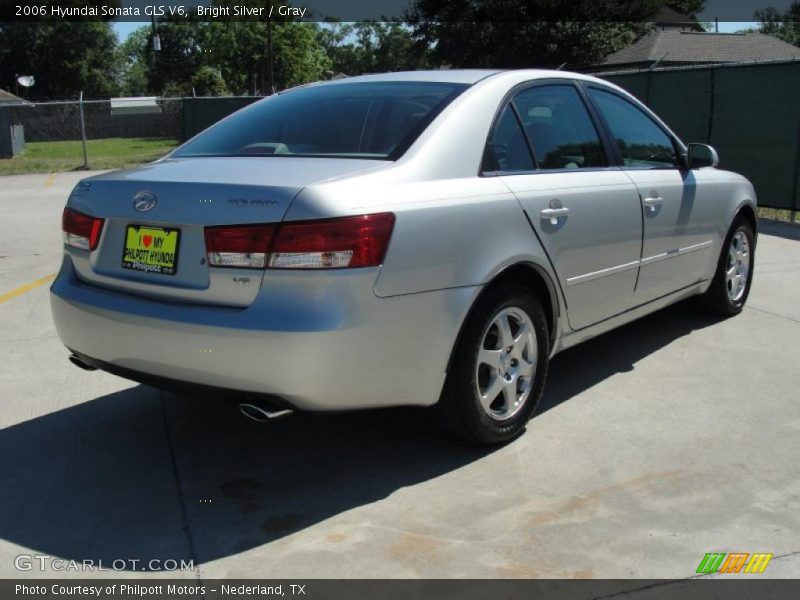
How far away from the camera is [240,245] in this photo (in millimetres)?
3119

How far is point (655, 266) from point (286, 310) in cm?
265

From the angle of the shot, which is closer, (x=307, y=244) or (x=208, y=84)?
(x=307, y=244)

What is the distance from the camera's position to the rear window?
3.72m

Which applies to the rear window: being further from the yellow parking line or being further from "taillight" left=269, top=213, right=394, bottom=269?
the yellow parking line

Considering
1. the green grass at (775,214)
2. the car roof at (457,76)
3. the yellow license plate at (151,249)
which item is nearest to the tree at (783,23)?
the green grass at (775,214)

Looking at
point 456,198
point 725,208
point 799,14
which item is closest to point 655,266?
point 725,208

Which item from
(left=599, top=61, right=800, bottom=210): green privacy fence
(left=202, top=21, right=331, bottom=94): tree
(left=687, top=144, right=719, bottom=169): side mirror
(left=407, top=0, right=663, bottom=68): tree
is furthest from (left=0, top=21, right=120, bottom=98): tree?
(left=687, top=144, right=719, bottom=169): side mirror

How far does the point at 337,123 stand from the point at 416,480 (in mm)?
1693

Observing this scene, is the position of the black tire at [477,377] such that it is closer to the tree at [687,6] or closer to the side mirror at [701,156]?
the side mirror at [701,156]

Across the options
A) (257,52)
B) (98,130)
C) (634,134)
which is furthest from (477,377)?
(257,52)

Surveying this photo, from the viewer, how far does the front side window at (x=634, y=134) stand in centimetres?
485

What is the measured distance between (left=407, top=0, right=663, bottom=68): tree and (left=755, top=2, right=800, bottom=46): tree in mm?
29064

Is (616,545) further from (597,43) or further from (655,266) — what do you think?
(597,43)

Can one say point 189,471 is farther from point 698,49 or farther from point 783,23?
point 783,23
